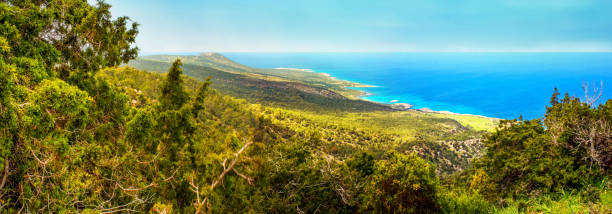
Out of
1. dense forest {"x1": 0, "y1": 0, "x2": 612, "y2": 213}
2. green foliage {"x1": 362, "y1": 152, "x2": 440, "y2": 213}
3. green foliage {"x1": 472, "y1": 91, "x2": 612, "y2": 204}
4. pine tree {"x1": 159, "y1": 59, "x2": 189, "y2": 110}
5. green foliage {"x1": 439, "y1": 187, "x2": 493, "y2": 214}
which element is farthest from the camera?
pine tree {"x1": 159, "y1": 59, "x2": 189, "y2": 110}

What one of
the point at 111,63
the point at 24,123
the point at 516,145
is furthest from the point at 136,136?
the point at 516,145

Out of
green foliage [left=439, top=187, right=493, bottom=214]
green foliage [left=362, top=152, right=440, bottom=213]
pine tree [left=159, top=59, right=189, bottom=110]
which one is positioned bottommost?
green foliage [left=439, top=187, right=493, bottom=214]

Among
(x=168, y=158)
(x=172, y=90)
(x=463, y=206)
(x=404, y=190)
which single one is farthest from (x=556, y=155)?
(x=172, y=90)

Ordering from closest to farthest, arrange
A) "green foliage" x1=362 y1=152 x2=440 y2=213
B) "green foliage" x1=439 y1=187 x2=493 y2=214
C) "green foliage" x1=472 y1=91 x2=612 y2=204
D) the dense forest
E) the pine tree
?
the dense forest
"green foliage" x1=362 y1=152 x2=440 y2=213
"green foliage" x1=439 y1=187 x2=493 y2=214
"green foliage" x1=472 y1=91 x2=612 y2=204
the pine tree

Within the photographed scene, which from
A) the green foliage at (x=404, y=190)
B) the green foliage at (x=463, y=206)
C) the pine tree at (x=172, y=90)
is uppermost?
the pine tree at (x=172, y=90)

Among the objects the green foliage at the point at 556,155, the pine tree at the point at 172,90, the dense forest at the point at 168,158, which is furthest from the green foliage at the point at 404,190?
the pine tree at the point at 172,90

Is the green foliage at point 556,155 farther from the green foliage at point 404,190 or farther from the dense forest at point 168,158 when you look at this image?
the green foliage at point 404,190

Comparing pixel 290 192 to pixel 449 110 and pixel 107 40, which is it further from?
pixel 449 110

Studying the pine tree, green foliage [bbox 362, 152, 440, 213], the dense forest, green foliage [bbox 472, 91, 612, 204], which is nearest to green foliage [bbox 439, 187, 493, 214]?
the dense forest

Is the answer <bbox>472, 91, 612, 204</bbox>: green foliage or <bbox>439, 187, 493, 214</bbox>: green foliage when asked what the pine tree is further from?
<bbox>472, 91, 612, 204</bbox>: green foliage
